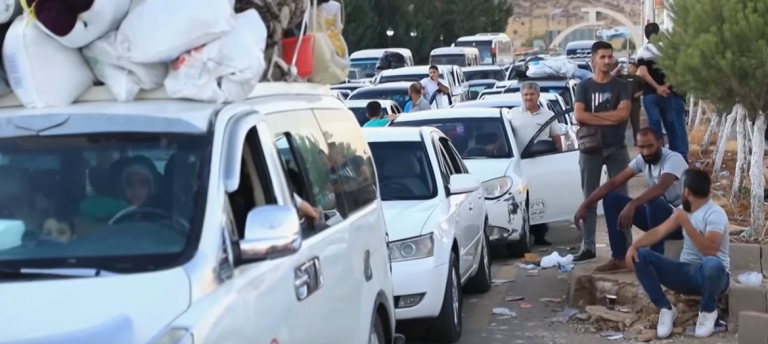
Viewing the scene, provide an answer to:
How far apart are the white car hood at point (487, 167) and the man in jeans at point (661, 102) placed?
2.90 metres

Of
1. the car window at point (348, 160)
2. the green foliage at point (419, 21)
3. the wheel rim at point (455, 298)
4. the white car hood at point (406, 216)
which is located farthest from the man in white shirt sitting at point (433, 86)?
the green foliage at point (419, 21)

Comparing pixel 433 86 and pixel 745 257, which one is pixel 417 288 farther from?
pixel 433 86

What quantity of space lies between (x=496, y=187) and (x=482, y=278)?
5.39ft

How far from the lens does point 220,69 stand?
15.5 ft

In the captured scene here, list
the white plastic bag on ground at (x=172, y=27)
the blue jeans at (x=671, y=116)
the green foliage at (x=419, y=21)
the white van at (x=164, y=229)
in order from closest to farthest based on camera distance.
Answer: the white van at (x=164, y=229) < the white plastic bag on ground at (x=172, y=27) < the blue jeans at (x=671, y=116) < the green foliage at (x=419, y=21)

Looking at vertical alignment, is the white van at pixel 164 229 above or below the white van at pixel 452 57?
above

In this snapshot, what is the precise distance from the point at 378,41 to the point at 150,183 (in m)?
56.4

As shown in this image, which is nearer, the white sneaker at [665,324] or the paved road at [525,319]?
the white sneaker at [665,324]

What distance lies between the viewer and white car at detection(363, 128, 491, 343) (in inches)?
320

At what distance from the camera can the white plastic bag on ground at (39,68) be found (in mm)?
4707

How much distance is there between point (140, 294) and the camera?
149 inches

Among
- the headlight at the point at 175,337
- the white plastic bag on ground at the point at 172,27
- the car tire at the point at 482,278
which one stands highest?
the white plastic bag on ground at the point at 172,27

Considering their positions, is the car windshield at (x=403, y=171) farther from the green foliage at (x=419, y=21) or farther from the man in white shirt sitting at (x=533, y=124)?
the green foliage at (x=419, y=21)

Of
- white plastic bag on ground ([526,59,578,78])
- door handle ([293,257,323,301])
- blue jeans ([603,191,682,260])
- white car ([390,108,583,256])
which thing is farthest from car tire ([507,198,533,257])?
white plastic bag on ground ([526,59,578,78])
